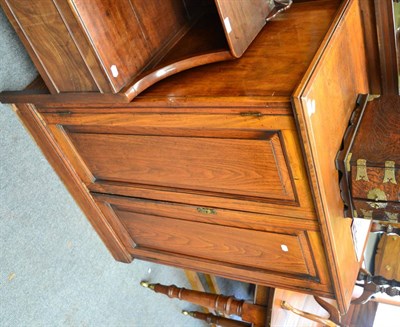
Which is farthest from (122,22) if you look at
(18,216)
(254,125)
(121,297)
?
(121,297)

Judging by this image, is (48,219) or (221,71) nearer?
(221,71)

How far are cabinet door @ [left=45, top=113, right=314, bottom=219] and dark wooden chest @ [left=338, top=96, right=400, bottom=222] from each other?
11cm

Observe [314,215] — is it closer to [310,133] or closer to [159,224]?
[310,133]

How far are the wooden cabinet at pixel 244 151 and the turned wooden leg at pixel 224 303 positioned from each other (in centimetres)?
13

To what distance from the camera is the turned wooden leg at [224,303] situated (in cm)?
121

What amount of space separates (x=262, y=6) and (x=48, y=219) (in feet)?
2.63

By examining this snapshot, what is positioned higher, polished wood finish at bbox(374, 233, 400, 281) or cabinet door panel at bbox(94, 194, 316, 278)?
polished wood finish at bbox(374, 233, 400, 281)

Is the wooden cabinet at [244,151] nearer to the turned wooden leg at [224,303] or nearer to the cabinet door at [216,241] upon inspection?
the cabinet door at [216,241]

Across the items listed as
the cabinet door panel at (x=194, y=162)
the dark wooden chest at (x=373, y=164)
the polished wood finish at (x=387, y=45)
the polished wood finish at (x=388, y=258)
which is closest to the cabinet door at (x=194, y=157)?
the cabinet door panel at (x=194, y=162)

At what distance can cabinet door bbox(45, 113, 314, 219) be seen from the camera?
0.78 metres

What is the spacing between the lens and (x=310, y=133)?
0.71m

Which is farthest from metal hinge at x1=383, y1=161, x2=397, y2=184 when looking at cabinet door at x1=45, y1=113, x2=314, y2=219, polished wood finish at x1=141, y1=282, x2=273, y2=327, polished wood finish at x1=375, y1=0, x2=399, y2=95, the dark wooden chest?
polished wood finish at x1=141, y1=282, x2=273, y2=327

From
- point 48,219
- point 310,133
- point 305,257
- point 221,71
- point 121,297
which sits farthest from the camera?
point 121,297

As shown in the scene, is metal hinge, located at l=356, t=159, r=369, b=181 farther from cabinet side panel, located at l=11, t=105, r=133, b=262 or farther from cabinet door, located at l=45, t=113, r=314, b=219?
cabinet side panel, located at l=11, t=105, r=133, b=262
